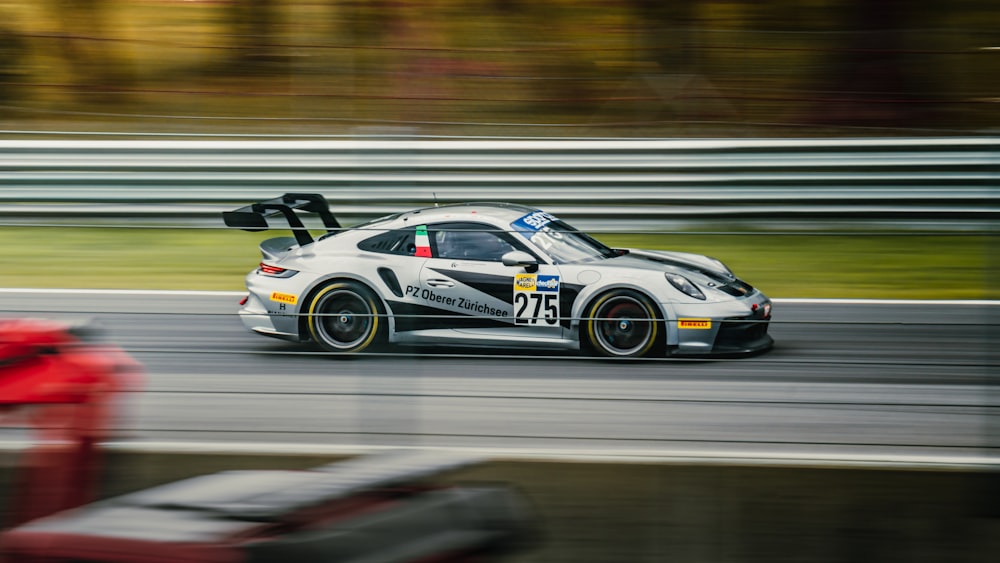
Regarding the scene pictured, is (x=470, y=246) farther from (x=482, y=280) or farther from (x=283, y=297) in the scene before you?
(x=283, y=297)

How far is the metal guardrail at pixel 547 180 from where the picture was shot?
2832 mm

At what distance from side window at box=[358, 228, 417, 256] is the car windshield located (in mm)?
560

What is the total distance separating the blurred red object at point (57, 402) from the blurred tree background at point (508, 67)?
7.78 metres

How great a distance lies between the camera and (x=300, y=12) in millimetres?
12719

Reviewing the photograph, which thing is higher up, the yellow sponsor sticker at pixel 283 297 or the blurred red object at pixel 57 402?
the yellow sponsor sticker at pixel 283 297

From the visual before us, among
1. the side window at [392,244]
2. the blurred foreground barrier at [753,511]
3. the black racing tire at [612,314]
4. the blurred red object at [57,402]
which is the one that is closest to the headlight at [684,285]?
the black racing tire at [612,314]

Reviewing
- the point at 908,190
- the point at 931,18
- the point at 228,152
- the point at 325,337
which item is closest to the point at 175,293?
the point at 228,152

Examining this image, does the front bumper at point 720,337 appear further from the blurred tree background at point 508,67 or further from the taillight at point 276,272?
the blurred tree background at point 508,67

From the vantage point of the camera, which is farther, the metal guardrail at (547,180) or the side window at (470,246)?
the side window at (470,246)

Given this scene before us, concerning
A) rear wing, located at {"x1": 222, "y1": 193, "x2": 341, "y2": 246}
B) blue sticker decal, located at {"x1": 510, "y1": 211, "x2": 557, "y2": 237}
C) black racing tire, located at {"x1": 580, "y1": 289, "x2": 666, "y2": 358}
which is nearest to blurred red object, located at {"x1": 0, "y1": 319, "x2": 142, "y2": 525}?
black racing tire, located at {"x1": 580, "y1": 289, "x2": 666, "y2": 358}

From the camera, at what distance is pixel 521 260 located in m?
6.02

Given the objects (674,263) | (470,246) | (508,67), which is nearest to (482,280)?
(470,246)

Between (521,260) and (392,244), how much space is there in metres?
0.72

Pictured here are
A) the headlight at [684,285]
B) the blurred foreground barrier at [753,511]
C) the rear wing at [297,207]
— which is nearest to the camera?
the blurred foreground barrier at [753,511]
